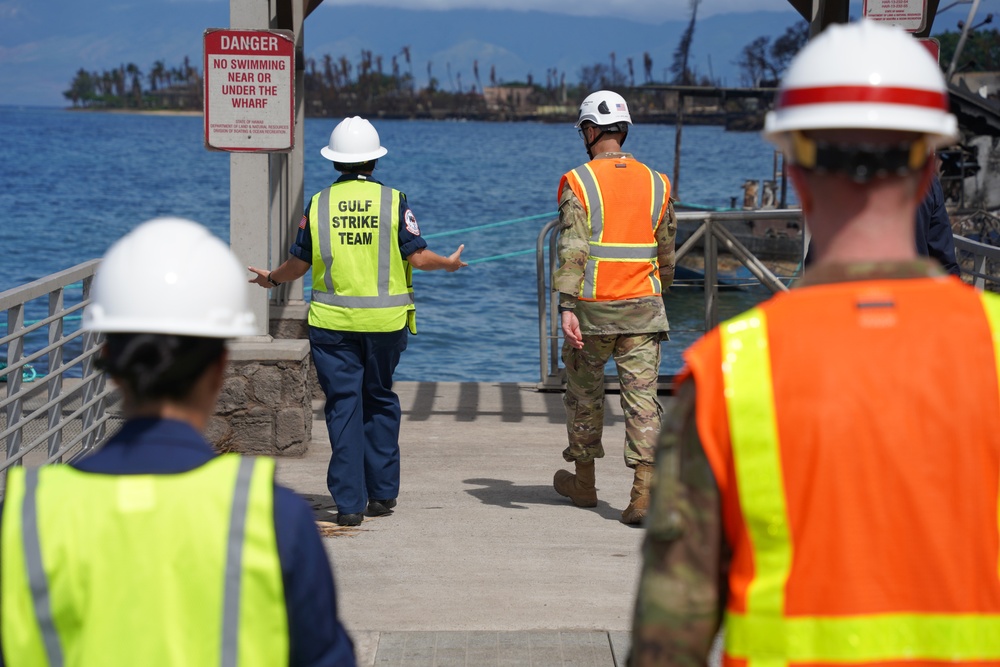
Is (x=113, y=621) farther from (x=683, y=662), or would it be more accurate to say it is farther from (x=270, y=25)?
(x=270, y=25)

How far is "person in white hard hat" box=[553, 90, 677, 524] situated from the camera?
6.09 meters

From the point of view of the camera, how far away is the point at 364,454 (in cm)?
633

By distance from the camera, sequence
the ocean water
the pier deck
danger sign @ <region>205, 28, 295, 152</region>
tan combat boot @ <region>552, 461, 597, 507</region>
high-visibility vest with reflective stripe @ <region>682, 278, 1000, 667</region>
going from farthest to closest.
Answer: the ocean water < danger sign @ <region>205, 28, 295, 152</region> < tan combat boot @ <region>552, 461, 597, 507</region> < the pier deck < high-visibility vest with reflective stripe @ <region>682, 278, 1000, 667</region>

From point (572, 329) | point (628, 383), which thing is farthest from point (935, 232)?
point (572, 329)

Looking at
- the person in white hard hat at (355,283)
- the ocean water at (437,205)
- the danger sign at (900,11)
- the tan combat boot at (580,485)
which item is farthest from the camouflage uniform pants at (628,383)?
the ocean water at (437,205)

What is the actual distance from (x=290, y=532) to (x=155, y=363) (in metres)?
0.34

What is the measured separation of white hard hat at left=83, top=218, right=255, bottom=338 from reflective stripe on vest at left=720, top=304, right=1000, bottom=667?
765mm

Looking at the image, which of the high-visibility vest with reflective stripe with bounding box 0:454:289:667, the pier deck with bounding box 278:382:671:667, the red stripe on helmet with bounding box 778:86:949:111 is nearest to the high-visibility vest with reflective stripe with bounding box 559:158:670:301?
the pier deck with bounding box 278:382:671:667

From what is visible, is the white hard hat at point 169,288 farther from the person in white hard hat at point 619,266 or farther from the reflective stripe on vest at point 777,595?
the person in white hard hat at point 619,266

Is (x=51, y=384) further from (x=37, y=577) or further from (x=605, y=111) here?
(x=37, y=577)

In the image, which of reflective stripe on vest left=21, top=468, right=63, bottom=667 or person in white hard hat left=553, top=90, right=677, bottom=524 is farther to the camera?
person in white hard hat left=553, top=90, right=677, bottom=524

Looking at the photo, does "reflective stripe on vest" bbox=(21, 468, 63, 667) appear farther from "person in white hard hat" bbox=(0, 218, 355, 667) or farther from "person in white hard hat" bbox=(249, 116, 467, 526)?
"person in white hard hat" bbox=(249, 116, 467, 526)

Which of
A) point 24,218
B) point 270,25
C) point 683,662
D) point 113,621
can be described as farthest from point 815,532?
point 24,218

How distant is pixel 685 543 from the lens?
74.1 inches
